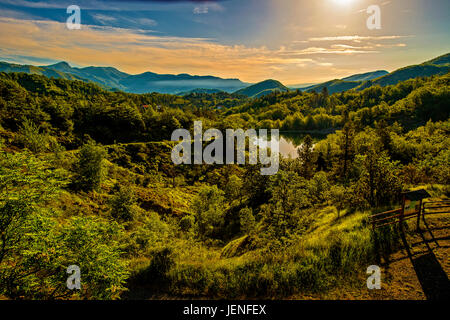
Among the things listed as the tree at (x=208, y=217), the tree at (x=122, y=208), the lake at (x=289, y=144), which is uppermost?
the lake at (x=289, y=144)

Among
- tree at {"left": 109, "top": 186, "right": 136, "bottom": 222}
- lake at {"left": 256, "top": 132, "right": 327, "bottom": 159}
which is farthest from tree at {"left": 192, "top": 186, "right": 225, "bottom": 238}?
lake at {"left": 256, "top": 132, "right": 327, "bottom": 159}

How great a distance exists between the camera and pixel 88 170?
3034cm

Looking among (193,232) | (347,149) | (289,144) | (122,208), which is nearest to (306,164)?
(347,149)

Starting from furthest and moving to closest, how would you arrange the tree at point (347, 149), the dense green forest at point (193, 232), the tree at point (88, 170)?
the tree at point (347, 149) < the tree at point (88, 170) < the dense green forest at point (193, 232)

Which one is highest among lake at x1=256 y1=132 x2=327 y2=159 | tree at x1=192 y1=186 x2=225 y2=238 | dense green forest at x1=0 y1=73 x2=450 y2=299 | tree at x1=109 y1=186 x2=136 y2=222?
lake at x1=256 y1=132 x2=327 y2=159

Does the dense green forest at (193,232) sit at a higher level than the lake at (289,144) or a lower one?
lower

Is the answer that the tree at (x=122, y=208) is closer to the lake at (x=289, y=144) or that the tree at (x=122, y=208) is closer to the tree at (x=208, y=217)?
the tree at (x=208, y=217)

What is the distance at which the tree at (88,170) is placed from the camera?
2963 cm

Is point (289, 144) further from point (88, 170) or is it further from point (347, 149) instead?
point (88, 170)

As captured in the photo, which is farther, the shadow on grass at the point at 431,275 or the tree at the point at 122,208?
the tree at the point at 122,208

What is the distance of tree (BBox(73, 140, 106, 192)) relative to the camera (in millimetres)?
29631

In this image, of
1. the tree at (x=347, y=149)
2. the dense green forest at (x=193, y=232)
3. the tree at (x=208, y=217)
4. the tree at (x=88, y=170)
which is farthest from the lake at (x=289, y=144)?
the tree at (x=88, y=170)

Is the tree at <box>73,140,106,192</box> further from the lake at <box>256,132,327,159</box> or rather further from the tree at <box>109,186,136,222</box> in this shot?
the lake at <box>256,132,327,159</box>

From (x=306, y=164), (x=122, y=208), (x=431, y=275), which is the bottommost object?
(x=122, y=208)
